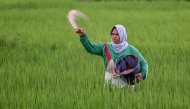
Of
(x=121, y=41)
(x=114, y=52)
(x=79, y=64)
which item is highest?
(x=121, y=41)

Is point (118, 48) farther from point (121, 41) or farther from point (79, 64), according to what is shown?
Answer: point (79, 64)

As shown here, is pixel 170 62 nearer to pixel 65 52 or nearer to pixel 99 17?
pixel 65 52

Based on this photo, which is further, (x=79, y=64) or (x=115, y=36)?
(x=79, y=64)

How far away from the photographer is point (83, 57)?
17.7 ft

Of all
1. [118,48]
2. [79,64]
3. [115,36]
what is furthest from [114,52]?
[79,64]

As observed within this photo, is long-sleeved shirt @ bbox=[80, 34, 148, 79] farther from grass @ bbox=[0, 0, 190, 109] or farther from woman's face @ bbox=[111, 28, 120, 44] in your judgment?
grass @ bbox=[0, 0, 190, 109]

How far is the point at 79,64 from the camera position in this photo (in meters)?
4.86

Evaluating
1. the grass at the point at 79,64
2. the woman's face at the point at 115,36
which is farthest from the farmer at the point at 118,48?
the grass at the point at 79,64

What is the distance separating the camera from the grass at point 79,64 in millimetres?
3150

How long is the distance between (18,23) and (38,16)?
1.52 metres

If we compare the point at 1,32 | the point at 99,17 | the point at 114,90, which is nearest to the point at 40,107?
the point at 114,90

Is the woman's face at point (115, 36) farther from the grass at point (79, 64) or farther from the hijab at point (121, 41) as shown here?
the grass at point (79, 64)

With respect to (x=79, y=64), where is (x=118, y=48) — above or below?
above

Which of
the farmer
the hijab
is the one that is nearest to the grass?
the farmer
